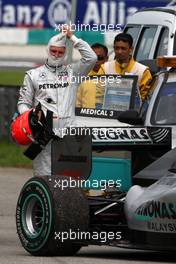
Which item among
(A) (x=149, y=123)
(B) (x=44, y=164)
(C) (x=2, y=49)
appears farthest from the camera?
(C) (x=2, y=49)

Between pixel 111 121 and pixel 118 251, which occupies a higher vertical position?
pixel 111 121

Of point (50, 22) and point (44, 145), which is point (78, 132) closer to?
point (44, 145)

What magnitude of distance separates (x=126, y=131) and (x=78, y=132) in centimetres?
40

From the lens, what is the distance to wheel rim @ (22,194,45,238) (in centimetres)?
1116

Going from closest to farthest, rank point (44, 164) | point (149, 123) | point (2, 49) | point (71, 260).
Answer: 1. point (71, 260)
2. point (149, 123)
3. point (44, 164)
4. point (2, 49)

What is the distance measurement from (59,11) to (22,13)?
174 cm

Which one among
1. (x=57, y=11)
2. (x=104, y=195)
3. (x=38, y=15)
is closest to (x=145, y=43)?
(x=104, y=195)

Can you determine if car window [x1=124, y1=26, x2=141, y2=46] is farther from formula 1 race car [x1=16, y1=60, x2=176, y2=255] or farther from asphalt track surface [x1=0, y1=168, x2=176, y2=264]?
formula 1 race car [x1=16, y1=60, x2=176, y2=255]

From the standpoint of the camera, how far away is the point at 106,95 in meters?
13.2

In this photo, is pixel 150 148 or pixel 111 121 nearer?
pixel 150 148

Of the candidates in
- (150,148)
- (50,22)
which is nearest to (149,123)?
(150,148)

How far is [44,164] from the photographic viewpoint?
12547mm

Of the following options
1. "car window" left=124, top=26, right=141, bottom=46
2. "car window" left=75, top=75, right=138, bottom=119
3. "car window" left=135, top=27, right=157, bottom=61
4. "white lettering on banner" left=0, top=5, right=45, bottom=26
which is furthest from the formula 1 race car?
"white lettering on banner" left=0, top=5, right=45, bottom=26

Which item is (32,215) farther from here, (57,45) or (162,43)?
(162,43)
